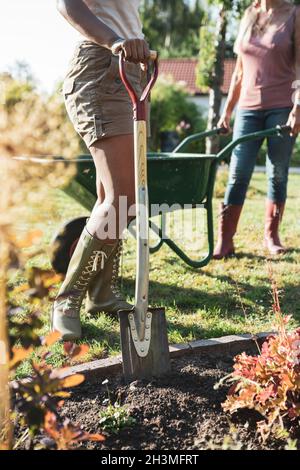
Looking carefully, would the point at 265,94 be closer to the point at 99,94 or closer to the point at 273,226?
the point at 273,226

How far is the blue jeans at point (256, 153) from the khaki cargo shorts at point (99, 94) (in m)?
1.65

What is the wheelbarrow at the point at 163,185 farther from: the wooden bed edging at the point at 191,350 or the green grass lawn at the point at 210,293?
the wooden bed edging at the point at 191,350

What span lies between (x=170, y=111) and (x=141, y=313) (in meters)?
15.4

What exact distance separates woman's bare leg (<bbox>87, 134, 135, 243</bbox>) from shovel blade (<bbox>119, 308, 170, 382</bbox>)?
0.48 m

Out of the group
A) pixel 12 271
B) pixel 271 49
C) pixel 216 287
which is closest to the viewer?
pixel 12 271

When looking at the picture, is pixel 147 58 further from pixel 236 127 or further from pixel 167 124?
pixel 167 124

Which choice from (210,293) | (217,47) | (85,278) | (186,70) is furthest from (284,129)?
(186,70)

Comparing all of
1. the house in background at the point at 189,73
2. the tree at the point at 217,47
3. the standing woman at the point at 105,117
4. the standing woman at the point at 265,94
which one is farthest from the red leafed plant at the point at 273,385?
the house in background at the point at 189,73

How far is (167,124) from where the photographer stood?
16.9 meters

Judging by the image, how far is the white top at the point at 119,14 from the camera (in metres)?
2.18

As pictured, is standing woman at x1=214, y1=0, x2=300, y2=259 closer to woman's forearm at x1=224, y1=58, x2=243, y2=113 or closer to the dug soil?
woman's forearm at x1=224, y1=58, x2=243, y2=113

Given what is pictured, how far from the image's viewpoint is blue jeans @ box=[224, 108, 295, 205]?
370 cm

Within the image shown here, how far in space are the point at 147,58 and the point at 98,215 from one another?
27.3 inches
